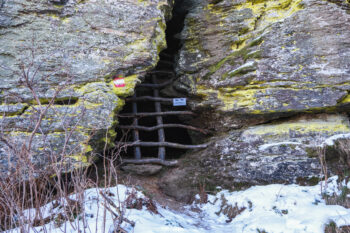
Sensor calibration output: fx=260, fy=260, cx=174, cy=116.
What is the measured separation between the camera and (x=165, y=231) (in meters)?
2.30

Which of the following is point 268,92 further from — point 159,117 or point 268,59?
point 159,117

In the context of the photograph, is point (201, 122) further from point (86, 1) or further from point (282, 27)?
point (86, 1)

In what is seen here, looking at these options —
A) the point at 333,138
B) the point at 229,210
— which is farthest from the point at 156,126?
the point at 333,138

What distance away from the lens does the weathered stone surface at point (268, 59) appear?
363 cm

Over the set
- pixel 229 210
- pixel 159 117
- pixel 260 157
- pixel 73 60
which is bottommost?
pixel 229 210

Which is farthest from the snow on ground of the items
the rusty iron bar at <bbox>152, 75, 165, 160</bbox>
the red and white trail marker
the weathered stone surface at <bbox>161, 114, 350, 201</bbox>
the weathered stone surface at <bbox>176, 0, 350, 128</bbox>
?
the red and white trail marker

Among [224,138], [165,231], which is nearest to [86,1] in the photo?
[224,138]

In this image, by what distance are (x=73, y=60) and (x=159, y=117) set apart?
1.65 meters

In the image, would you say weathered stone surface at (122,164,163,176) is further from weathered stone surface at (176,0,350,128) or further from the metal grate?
weathered stone surface at (176,0,350,128)

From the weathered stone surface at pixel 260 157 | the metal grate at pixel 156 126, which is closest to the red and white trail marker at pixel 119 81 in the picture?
the metal grate at pixel 156 126

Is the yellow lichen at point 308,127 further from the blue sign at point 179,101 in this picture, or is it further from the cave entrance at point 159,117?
the blue sign at point 179,101

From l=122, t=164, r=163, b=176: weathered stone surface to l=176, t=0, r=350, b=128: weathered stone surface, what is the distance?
46.7 inches

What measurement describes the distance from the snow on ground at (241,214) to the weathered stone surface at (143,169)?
803mm

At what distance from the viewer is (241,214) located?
303 centimetres
